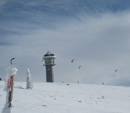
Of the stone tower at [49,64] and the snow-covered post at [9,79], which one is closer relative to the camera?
the snow-covered post at [9,79]

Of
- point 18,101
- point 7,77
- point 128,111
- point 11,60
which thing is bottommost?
point 128,111

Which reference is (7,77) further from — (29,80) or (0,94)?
(29,80)

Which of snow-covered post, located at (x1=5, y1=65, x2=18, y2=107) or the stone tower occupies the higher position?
the stone tower

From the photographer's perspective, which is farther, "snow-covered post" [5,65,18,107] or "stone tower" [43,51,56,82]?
"stone tower" [43,51,56,82]

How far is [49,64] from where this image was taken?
5359cm

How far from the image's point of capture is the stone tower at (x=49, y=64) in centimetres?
5306

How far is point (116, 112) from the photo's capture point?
2580 centimetres

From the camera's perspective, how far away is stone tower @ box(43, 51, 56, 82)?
53.1 meters

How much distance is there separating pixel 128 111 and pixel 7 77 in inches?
681

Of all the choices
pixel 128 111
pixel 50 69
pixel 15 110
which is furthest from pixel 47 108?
pixel 50 69

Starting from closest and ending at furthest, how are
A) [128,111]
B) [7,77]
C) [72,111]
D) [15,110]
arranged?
[7,77] < [15,110] < [72,111] < [128,111]

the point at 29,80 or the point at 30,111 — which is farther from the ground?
the point at 29,80

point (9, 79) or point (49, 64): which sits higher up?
point (49, 64)

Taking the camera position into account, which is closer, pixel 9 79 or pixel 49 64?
pixel 9 79
